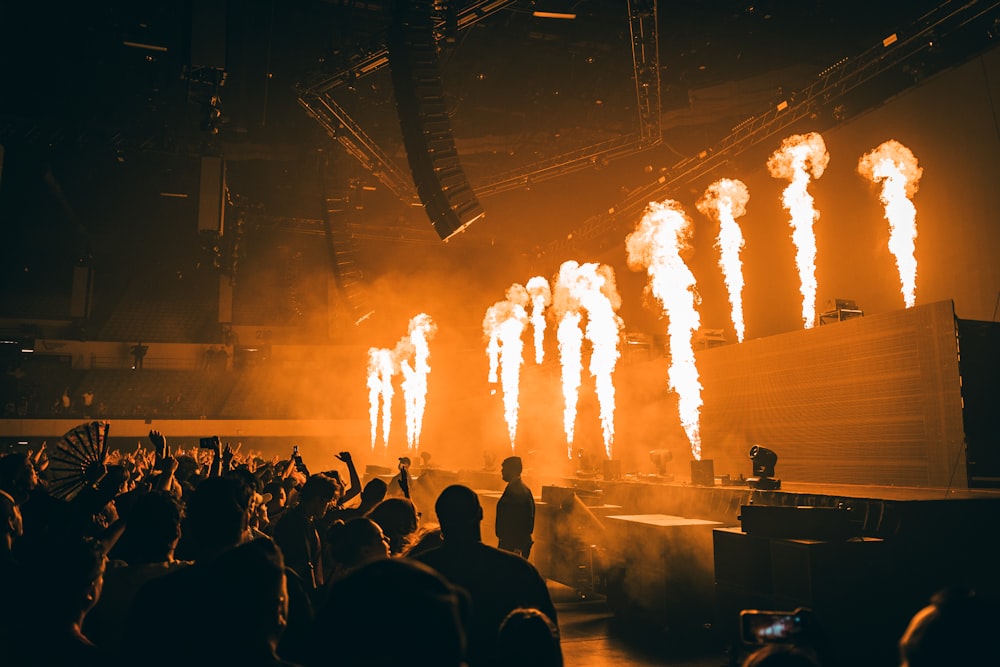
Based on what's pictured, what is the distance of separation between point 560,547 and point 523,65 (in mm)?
9473

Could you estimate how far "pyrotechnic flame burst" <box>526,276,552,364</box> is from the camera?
883 inches

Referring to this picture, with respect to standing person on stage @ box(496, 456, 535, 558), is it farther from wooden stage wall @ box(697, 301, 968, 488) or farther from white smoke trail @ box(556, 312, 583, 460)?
white smoke trail @ box(556, 312, 583, 460)

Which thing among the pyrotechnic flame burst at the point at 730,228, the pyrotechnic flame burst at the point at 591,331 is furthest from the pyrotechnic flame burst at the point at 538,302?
the pyrotechnic flame burst at the point at 730,228

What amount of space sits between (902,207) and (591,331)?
26.3ft

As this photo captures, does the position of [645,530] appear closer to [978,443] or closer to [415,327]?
[978,443]

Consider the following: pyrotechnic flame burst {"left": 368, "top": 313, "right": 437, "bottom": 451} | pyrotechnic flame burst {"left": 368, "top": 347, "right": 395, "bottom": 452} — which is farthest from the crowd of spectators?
pyrotechnic flame burst {"left": 368, "top": 347, "right": 395, "bottom": 452}

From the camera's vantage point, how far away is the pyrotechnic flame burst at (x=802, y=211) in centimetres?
1512

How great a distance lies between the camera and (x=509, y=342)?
22.7 m

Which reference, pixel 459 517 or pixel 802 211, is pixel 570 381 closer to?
pixel 802 211

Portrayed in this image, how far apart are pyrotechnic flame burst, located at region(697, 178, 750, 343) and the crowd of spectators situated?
1518cm

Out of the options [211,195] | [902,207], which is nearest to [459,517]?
[211,195]

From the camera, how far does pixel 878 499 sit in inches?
229

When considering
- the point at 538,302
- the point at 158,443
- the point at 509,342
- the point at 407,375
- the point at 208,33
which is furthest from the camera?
the point at 407,375

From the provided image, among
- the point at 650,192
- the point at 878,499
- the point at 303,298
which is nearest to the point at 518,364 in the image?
the point at 650,192
